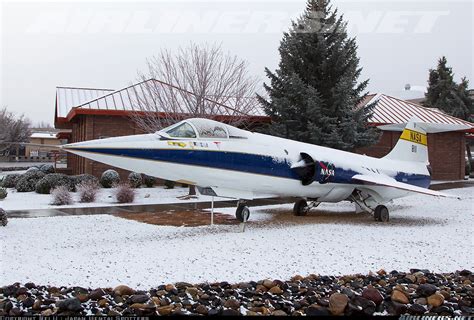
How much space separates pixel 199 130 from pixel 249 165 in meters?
1.71

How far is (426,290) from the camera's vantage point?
6.42m

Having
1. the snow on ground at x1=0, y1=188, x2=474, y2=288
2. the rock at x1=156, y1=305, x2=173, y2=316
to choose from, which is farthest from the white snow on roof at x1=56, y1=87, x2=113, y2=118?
the rock at x1=156, y1=305, x2=173, y2=316

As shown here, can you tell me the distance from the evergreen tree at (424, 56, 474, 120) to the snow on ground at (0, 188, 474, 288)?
143 ft

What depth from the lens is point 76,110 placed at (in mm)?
23922

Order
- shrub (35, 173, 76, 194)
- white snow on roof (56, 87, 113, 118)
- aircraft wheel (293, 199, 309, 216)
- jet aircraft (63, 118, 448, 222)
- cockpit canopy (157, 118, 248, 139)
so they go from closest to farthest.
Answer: jet aircraft (63, 118, 448, 222)
cockpit canopy (157, 118, 248, 139)
aircraft wheel (293, 199, 309, 216)
shrub (35, 173, 76, 194)
white snow on roof (56, 87, 113, 118)

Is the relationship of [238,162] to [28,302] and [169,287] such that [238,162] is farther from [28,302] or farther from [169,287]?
[28,302]

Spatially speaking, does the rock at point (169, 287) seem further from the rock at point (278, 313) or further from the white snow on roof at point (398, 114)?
the white snow on roof at point (398, 114)

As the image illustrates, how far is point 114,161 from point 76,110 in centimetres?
1534

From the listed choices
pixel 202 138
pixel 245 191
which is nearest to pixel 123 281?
pixel 202 138

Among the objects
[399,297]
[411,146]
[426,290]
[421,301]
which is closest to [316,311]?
[399,297]

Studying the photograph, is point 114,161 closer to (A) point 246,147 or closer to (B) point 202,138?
(B) point 202,138

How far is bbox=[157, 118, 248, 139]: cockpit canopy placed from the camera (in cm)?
1095

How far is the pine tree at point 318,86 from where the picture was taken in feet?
73.5

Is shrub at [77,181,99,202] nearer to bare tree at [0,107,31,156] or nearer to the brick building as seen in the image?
the brick building
